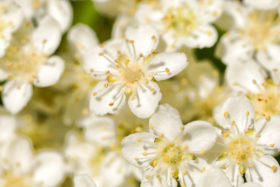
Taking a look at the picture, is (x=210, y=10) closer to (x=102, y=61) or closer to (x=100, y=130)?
(x=102, y=61)

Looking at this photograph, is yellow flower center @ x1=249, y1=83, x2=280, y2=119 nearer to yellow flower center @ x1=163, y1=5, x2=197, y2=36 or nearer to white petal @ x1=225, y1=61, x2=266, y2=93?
white petal @ x1=225, y1=61, x2=266, y2=93

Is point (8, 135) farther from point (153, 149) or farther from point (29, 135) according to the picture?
point (153, 149)

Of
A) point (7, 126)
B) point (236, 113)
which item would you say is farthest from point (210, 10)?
point (7, 126)

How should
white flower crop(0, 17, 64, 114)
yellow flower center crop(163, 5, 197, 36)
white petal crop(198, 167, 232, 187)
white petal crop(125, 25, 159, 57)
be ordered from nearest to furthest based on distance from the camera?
white petal crop(198, 167, 232, 187) < white petal crop(125, 25, 159, 57) < white flower crop(0, 17, 64, 114) < yellow flower center crop(163, 5, 197, 36)

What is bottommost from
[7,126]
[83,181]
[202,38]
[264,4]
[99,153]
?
[99,153]

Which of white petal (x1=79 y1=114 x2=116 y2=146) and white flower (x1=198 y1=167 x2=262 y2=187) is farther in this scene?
white petal (x1=79 y1=114 x2=116 y2=146)

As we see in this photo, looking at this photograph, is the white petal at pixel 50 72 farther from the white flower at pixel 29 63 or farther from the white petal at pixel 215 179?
the white petal at pixel 215 179

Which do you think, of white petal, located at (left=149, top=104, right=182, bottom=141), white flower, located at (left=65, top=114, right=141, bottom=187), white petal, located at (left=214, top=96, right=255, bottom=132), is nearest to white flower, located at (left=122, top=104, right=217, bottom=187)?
white petal, located at (left=149, top=104, right=182, bottom=141)

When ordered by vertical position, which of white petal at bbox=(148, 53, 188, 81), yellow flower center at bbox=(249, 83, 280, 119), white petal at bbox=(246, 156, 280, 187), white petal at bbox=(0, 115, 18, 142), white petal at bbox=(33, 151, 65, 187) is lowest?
white petal at bbox=(33, 151, 65, 187)
